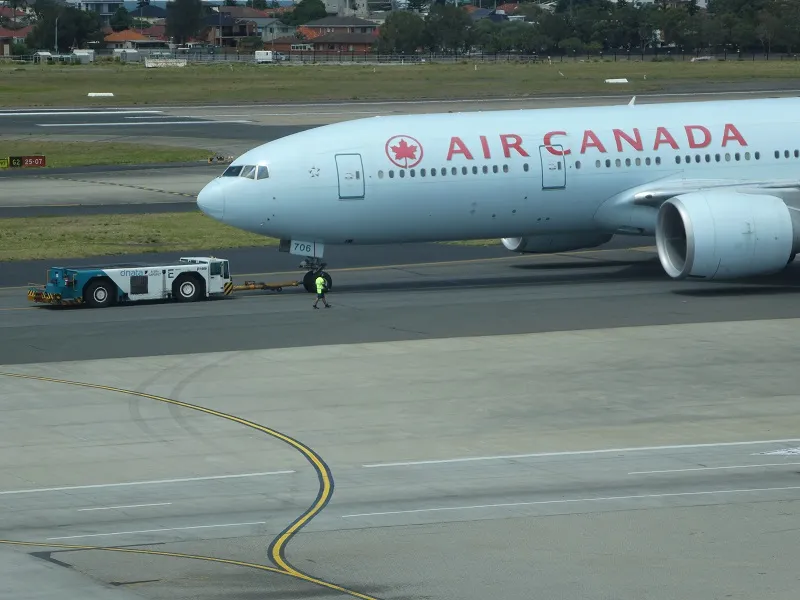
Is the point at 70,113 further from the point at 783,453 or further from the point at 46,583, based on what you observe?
the point at 46,583

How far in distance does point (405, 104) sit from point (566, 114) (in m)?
73.8

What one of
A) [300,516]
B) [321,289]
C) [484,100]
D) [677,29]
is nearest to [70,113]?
[484,100]

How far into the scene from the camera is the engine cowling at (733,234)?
142 ft

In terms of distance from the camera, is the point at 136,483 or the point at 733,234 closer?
the point at 136,483

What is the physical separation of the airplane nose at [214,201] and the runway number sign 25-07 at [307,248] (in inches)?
96.3

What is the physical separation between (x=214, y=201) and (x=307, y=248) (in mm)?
3253

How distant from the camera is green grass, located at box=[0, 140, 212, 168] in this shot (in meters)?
87.0

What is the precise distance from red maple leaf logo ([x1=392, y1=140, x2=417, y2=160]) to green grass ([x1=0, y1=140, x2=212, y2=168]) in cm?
4392

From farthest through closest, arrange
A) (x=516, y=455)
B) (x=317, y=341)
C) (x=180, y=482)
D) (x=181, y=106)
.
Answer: (x=181, y=106)
(x=317, y=341)
(x=516, y=455)
(x=180, y=482)

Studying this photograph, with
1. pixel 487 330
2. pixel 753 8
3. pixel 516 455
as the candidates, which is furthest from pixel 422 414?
pixel 753 8

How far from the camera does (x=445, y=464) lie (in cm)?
2645

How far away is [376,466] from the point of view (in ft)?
86.7

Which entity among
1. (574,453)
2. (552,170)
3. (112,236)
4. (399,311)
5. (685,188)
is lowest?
(574,453)

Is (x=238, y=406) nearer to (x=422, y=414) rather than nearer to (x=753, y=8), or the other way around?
(x=422, y=414)
